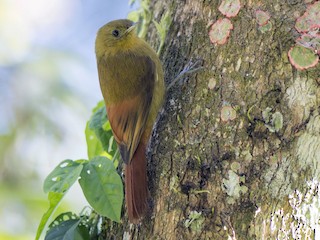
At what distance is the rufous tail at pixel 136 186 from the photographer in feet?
8.10

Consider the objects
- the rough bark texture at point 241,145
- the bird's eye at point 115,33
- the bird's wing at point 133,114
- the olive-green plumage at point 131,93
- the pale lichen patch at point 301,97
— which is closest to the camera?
the rough bark texture at point 241,145

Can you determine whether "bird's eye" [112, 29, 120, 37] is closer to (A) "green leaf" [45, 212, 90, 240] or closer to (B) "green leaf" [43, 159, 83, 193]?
(B) "green leaf" [43, 159, 83, 193]

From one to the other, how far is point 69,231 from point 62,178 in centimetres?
29

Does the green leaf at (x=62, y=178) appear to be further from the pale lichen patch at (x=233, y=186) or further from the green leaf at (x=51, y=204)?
the pale lichen patch at (x=233, y=186)

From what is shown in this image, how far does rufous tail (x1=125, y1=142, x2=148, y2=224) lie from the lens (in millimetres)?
2469

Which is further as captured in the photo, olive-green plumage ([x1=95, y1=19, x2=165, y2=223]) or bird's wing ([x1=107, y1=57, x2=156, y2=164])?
bird's wing ([x1=107, y1=57, x2=156, y2=164])

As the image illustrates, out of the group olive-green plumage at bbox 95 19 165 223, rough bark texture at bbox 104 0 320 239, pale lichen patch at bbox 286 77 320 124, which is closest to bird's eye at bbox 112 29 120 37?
olive-green plumage at bbox 95 19 165 223

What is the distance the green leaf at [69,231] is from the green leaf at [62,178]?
0.69 feet

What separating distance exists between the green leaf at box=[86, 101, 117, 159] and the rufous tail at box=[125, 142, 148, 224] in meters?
0.44

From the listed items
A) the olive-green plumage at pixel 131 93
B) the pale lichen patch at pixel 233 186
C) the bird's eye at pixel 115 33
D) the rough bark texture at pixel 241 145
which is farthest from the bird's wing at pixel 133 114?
the pale lichen patch at pixel 233 186

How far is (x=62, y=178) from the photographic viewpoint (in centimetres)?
257

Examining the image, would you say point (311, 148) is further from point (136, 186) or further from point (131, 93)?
point (131, 93)

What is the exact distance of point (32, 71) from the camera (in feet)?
13.7

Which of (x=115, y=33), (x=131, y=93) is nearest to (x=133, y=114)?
(x=131, y=93)
